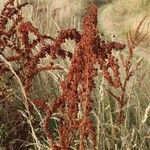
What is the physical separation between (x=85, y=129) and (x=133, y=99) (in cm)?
203

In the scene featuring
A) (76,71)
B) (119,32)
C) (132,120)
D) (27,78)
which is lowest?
(119,32)

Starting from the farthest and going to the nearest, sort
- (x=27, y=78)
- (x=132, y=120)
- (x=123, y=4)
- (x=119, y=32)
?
(x=123, y=4)
(x=119, y=32)
(x=132, y=120)
(x=27, y=78)

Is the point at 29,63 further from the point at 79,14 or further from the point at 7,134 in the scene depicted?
the point at 79,14

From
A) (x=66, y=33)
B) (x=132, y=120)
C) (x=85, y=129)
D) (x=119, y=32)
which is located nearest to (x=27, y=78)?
(x=66, y=33)

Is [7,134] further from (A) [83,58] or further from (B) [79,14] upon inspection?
(B) [79,14]

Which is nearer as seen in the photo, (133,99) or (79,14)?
(133,99)

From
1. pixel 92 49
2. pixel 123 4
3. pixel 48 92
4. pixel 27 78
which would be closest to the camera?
pixel 92 49

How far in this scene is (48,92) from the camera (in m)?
4.58

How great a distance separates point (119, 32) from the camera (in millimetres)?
11180

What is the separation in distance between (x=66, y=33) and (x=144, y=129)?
4.57ft

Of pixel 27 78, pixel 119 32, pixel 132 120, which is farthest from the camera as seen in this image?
pixel 119 32

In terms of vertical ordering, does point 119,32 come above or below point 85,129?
below

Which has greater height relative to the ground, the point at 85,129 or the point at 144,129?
the point at 85,129

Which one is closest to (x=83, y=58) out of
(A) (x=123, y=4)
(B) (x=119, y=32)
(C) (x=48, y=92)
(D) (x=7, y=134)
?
(D) (x=7, y=134)
